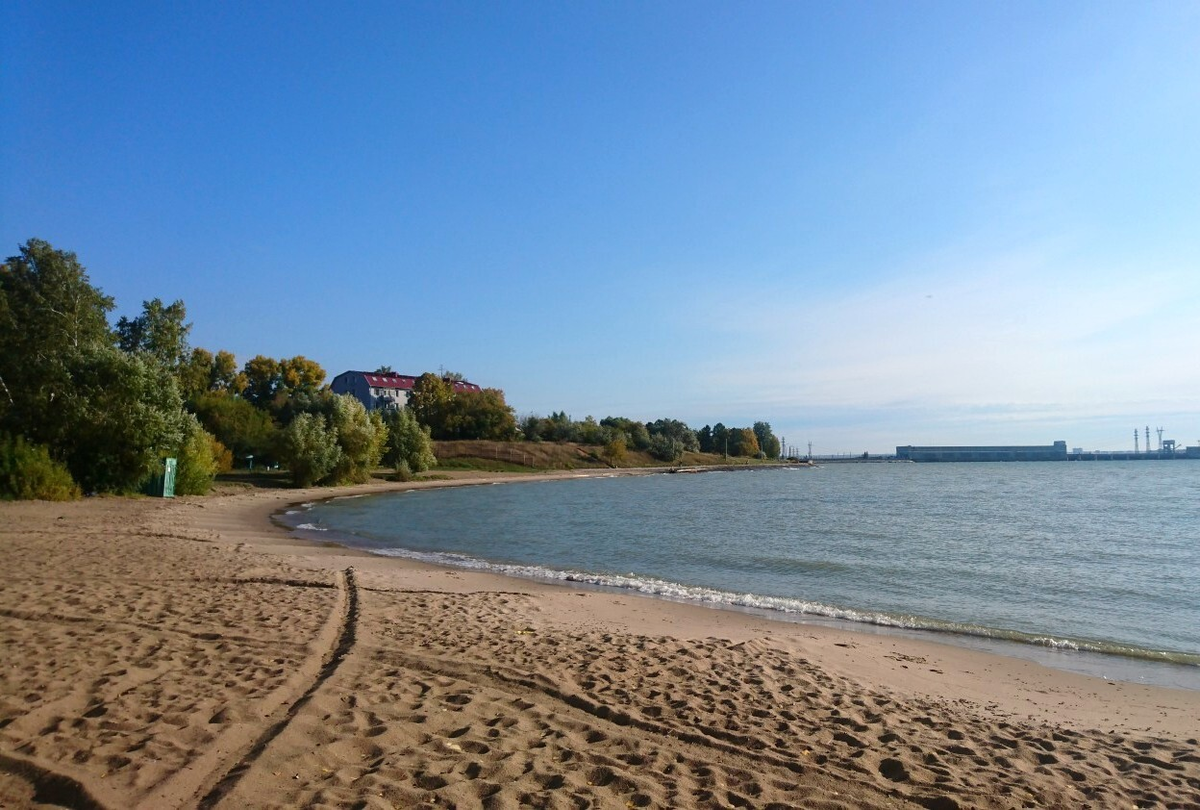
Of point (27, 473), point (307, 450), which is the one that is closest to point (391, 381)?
point (307, 450)

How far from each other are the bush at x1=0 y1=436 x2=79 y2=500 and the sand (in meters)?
19.0

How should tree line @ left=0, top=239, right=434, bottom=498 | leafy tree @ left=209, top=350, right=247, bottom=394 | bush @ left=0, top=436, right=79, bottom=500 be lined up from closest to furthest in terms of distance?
bush @ left=0, top=436, right=79, bottom=500, tree line @ left=0, top=239, right=434, bottom=498, leafy tree @ left=209, top=350, right=247, bottom=394

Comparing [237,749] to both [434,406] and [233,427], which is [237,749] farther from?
[434,406]

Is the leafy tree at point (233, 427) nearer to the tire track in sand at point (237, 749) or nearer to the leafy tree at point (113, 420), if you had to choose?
the leafy tree at point (113, 420)

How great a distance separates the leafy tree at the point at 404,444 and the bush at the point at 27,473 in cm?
4176

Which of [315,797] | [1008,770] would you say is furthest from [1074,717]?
[315,797]

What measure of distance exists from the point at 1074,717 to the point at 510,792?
6.45 m

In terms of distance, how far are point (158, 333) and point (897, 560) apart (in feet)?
175

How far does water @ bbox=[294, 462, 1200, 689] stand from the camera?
13.3 m

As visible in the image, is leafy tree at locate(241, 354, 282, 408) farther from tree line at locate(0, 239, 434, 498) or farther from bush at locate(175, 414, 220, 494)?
bush at locate(175, 414, 220, 494)

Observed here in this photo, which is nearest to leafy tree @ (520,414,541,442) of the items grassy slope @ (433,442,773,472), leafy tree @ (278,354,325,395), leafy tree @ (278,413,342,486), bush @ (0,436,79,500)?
grassy slope @ (433,442,773,472)

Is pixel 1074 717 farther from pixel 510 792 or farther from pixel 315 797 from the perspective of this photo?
pixel 315 797

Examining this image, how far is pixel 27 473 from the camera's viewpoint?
90.0 ft

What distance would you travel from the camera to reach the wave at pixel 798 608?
1188 centimetres
